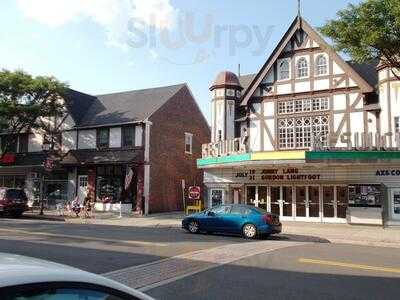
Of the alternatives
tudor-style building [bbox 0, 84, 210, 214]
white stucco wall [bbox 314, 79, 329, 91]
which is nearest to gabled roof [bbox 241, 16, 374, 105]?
white stucco wall [bbox 314, 79, 329, 91]

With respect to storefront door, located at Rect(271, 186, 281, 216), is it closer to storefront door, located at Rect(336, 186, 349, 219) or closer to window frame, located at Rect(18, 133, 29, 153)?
storefront door, located at Rect(336, 186, 349, 219)

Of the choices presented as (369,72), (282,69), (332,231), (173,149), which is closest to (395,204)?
(332,231)

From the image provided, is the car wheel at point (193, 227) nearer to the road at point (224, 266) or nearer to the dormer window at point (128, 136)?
the road at point (224, 266)

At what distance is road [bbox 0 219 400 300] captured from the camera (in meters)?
9.05

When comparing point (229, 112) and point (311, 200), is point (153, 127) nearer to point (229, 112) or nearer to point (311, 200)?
point (229, 112)

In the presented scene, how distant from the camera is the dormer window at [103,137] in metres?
35.2

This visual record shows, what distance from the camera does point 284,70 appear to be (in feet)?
97.1

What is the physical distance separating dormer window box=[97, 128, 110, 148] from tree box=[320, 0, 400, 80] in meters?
19.5

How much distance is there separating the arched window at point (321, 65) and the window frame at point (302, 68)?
59 cm

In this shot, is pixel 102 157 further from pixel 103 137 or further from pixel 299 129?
pixel 299 129

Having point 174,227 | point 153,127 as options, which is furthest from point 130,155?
point 174,227

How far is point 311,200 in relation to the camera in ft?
92.8

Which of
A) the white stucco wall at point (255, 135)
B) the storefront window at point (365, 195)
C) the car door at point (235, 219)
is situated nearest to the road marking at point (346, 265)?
the car door at point (235, 219)

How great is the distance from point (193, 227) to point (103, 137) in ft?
54.0
